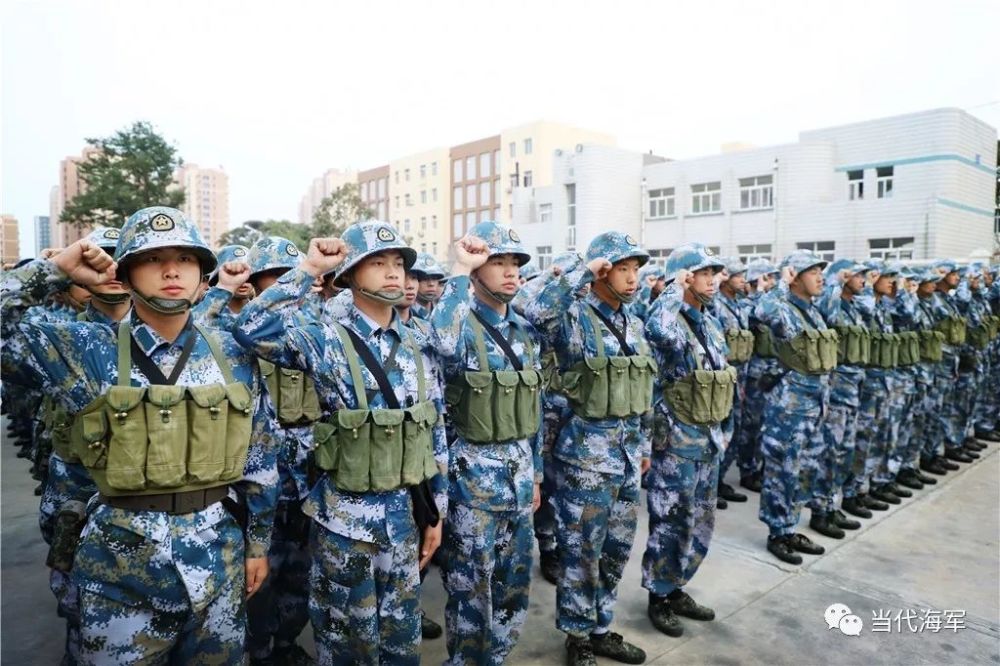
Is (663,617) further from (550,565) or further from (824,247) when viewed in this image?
(824,247)

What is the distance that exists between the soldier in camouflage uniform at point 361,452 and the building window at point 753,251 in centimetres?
2702

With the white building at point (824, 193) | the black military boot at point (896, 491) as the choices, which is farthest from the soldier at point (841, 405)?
the white building at point (824, 193)

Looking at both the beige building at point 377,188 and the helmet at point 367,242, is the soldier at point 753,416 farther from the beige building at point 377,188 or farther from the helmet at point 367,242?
the beige building at point 377,188

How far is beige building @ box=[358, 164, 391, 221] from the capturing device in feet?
213

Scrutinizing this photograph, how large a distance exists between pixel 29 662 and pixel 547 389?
3688 mm

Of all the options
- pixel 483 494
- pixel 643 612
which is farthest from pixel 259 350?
pixel 643 612

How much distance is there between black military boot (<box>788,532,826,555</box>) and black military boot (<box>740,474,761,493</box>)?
1848 millimetres

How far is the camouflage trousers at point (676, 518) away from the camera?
4531 millimetres

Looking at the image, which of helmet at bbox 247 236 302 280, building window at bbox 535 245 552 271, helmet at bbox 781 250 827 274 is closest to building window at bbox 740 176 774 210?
building window at bbox 535 245 552 271

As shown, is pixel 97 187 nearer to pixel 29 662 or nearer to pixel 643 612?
pixel 29 662

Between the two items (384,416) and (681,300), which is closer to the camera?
(384,416)

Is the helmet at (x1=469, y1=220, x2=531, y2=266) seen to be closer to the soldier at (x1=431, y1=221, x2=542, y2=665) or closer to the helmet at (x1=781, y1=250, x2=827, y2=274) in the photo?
the soldier at (x1=431, y1=221, x2=542, y2=665)

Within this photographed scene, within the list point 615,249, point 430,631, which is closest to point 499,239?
point 615,249

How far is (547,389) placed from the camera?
5.19 m
